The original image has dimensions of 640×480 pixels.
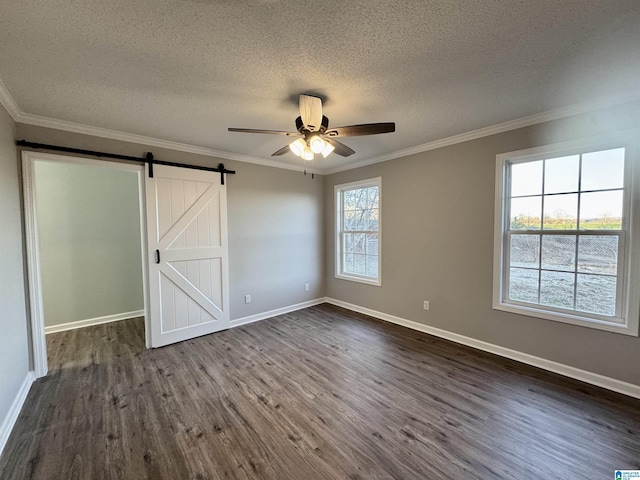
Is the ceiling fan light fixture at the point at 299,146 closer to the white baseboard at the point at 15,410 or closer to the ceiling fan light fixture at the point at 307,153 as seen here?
the ceiling fan light fixture at the point at 307,153

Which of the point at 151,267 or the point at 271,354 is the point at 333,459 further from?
the point at 151,267

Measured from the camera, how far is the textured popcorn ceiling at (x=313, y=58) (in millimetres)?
1358

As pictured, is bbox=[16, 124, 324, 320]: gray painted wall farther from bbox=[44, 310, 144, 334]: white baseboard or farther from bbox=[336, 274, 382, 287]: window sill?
bbox=[44, 310, 144, 334]: white baseboard

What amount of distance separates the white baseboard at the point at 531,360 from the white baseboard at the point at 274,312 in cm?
130

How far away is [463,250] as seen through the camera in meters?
3.29

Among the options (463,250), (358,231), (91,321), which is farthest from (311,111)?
(91,321)

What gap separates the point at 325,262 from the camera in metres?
5.16

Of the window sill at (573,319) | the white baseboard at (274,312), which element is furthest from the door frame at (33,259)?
the window sill at (573,319)

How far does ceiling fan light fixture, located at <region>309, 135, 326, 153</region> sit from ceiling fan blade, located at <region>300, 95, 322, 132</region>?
9 cm

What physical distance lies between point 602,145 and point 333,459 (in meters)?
3.43

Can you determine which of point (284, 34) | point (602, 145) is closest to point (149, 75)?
point (284, 34)

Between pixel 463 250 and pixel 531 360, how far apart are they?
1.33 meters

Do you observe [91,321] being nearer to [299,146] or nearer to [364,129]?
[299,146]

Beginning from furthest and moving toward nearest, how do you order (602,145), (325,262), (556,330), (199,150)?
1. (325,262)
2. (199,150)
3. (556,330)
4. (602,145)
